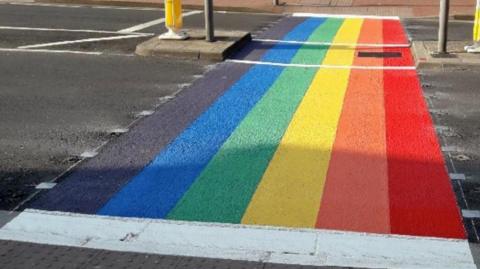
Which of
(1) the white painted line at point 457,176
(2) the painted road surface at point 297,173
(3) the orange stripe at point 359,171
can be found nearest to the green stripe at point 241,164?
(2) the painted road surface at point 297,173

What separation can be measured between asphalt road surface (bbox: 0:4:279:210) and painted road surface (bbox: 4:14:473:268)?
0.45m

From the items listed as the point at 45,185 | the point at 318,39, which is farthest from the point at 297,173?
the point at 318,39

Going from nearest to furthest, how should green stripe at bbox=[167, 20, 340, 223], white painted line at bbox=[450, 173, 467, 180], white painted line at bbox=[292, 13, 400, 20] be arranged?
green stripe at bbox=[167, 20, 340, 223]
white painted line at bbox=[450, 173, 467, 180]
white painted line at bbox=[292, 13, 400, 20]

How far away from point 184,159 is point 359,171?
164 cm

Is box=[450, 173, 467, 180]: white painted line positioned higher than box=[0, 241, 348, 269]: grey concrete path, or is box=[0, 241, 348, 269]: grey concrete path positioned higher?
box=[0, 241, 348, 269]: grey concrete path

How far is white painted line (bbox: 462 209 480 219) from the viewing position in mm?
5666

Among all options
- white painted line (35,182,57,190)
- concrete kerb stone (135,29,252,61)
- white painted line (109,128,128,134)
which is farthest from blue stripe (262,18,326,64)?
white painted line (35,182,57,190)

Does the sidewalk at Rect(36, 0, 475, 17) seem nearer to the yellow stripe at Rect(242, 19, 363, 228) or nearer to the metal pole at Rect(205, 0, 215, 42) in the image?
the metal pole at Rect(205, 0, 215, 42)

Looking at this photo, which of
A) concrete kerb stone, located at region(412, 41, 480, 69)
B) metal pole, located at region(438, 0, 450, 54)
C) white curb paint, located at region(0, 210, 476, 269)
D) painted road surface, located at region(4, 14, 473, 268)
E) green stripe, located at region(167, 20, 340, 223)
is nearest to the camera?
white curb paint, located at region(0, 210, 476, 269)

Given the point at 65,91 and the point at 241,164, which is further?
the point at 65,91

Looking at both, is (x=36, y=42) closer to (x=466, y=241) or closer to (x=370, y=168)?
(x=370, y=168)

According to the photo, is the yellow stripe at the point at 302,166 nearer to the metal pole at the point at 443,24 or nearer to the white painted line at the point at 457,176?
the white painted line at the point at 457,176

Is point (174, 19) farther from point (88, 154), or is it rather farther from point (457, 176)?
point (457, 176)

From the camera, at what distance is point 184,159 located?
7.09 metres
